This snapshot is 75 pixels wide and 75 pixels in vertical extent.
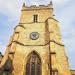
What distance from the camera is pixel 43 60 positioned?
98.8 ft

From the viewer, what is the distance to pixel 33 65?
100ft

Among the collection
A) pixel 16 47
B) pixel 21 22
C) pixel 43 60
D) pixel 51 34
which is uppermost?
pixel 21 22

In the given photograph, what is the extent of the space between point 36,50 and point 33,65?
7.38 feet

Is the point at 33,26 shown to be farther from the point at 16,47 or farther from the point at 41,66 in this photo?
the point at 41,66

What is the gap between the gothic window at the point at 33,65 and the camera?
29.8m

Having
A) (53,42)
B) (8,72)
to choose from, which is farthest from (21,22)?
(8,72)

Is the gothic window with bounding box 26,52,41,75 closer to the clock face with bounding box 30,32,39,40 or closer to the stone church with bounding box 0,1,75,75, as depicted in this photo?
the stone church with bounding box 0,1,75,75

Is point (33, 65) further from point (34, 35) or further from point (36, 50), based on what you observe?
point (34, 35)

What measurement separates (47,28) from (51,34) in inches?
96.3

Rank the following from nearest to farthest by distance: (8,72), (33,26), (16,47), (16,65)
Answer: (8,72) → (16,65) → (16,47) → (33,26)

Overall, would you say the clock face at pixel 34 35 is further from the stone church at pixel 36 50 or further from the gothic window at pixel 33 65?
the gothic window at pixel 33 65

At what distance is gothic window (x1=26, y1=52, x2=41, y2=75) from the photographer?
29.8 meters

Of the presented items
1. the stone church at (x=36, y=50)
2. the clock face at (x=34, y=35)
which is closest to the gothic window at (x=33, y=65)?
the stone church at (x=36, y=50)

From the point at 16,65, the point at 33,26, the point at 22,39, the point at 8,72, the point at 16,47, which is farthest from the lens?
the point at 33,26
